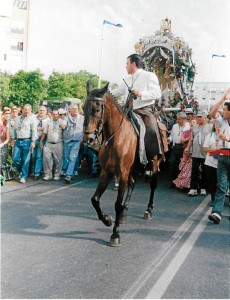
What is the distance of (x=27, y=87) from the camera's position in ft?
176

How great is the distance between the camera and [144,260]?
466 centimetres

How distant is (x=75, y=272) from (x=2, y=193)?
16.1ft

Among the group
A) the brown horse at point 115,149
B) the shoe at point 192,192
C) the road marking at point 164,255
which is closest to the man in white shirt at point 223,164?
the road marking at point 164,255

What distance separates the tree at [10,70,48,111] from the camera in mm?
53594

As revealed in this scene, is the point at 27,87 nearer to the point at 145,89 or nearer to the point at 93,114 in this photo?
the point at 145,89

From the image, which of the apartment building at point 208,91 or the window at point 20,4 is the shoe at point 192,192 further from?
the apartment building at point 208,91

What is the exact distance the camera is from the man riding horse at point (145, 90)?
635cm

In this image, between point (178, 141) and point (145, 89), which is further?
point (178, 141)

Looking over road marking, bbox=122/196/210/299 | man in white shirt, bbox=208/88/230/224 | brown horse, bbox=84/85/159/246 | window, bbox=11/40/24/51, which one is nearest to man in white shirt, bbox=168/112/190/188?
road marking, bbox=122/196/210/299

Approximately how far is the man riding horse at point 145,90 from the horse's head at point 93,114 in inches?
55.0

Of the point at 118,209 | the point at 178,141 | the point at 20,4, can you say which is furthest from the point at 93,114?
the point at 20,4

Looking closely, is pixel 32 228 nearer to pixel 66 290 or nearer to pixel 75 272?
pixel 75 272

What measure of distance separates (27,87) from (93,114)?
168ft

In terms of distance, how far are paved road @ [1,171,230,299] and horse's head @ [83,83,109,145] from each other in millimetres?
1555
